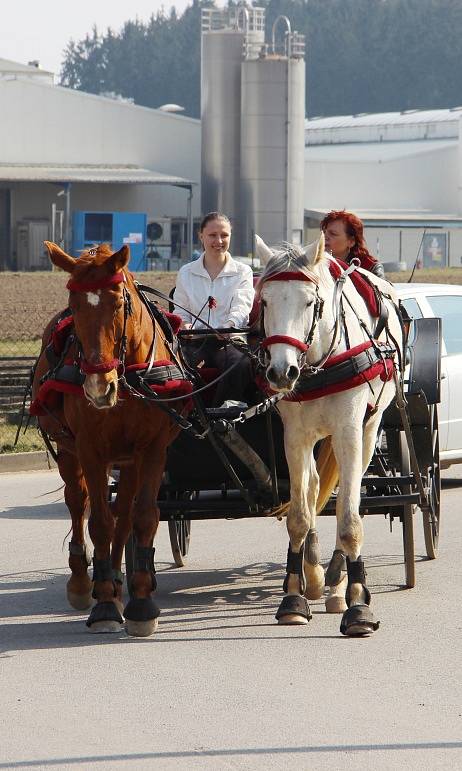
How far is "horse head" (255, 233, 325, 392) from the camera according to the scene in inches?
260

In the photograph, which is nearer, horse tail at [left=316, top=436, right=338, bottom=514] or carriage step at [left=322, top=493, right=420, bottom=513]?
carriage step at [left=322, top=493, right=420, bottom=513]

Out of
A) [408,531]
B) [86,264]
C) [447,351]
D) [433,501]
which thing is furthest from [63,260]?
[447,351]

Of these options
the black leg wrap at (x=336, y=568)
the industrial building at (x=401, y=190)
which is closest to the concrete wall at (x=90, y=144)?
the industrial building at (x=401, y=190)

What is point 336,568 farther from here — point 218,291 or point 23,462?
point 23,462

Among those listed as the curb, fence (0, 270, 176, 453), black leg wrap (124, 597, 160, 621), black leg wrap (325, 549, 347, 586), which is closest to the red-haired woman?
black leg wrap (325, 549, 347, 586)

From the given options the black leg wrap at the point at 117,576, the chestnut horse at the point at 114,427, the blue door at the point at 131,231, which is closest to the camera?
the chestnut horse at the point at 114,427

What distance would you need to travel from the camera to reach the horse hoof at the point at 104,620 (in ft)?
23.7

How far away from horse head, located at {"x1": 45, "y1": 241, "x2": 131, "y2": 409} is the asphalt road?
1300 millimetres

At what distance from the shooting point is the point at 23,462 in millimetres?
14594

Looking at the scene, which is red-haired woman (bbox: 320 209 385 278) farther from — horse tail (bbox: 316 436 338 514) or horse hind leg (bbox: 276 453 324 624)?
horse hind leg (bbox: 276 453 324 624)

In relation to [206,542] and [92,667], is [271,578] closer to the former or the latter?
[206,542]

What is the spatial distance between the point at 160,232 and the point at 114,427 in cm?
4820

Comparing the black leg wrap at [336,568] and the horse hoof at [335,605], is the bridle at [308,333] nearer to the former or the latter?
the black leg wrap at [336,568]

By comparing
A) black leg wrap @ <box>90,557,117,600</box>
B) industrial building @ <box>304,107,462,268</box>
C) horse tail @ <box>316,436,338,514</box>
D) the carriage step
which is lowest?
Result: black leg wrap @ <box>90,557,117,600</box>
